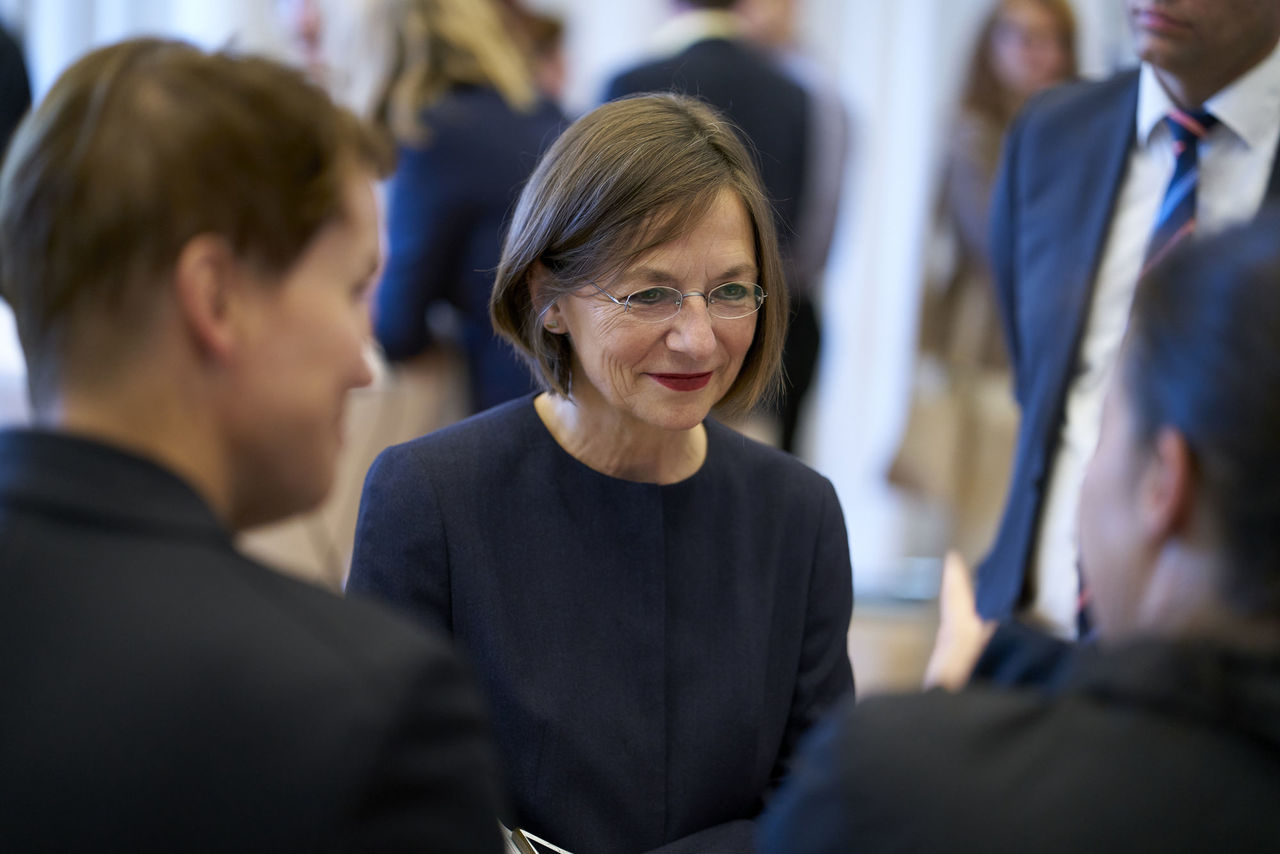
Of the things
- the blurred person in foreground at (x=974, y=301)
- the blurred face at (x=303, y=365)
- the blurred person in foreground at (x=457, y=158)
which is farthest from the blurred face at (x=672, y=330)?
the blurred person in foreground at (x=974, y=301)

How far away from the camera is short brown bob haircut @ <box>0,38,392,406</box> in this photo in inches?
31.8

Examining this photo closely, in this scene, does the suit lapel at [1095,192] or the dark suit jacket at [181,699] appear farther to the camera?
the suit lapel at [1095,192]

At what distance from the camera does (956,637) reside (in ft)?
4.23

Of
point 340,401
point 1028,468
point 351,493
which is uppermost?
point 340,401

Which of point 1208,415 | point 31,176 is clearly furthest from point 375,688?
point 1208,415

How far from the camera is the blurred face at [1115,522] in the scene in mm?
912

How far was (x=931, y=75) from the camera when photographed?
4359 millimetres

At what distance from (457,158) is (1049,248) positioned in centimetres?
143

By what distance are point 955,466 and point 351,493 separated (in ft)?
5.99

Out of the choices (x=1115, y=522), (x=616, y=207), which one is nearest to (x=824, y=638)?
(x=616, y=207)

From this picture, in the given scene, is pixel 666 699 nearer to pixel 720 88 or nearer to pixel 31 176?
pixel 31 176

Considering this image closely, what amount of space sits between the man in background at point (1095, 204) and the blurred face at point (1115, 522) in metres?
1.02

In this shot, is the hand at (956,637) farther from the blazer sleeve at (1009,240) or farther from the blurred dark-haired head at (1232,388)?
the blazer sleeve at (1009,240)

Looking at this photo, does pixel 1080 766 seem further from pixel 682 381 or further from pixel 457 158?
pixel 457 158
